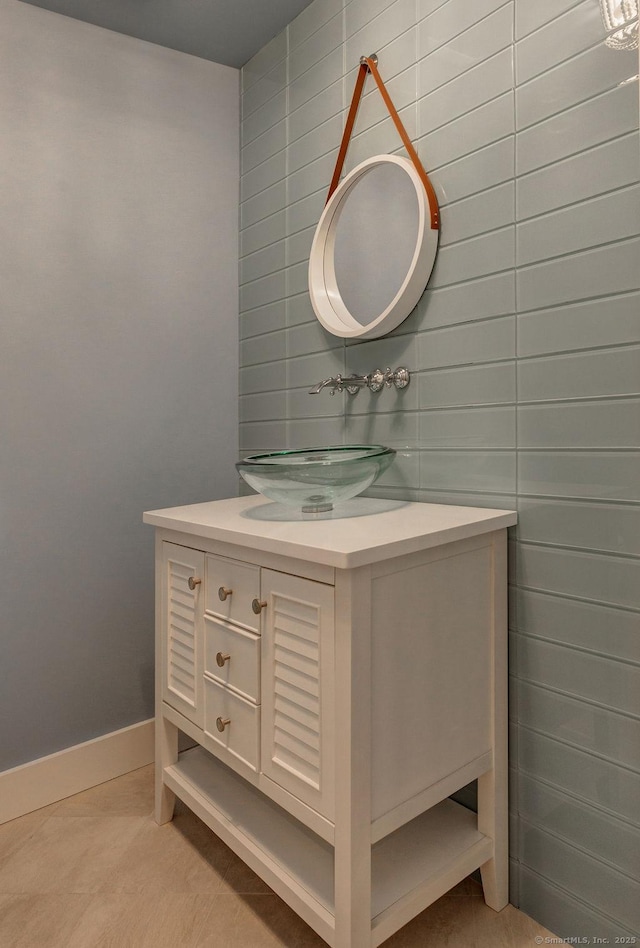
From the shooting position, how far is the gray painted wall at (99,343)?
166 centimetres

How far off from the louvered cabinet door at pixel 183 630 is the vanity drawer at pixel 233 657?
1.7 inches

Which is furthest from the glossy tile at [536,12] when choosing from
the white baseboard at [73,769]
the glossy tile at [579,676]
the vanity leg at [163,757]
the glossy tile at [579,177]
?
the white baseboard at [73,769]

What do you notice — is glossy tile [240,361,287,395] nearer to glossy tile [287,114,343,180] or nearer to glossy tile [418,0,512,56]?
glossy tile [287,114,343,180]

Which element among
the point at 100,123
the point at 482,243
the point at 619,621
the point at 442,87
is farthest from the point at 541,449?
the point at 100,123

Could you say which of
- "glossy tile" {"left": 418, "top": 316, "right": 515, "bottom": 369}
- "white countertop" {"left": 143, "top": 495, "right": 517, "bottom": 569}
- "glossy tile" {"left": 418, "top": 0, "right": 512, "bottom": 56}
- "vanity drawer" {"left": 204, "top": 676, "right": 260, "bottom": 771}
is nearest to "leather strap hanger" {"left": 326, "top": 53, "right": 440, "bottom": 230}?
"glossy tile" {"left": 418, "top": 0, "right": 512, "bottom": 56}

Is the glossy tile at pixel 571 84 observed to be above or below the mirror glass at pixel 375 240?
above

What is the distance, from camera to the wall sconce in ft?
3.37

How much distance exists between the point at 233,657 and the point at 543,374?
839 millimetres

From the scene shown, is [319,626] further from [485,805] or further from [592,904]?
[592,904]

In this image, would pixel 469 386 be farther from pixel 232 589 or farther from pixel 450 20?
pixel 450 20

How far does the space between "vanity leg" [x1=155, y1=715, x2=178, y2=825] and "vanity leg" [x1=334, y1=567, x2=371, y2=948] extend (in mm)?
656

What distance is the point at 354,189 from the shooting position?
156cm

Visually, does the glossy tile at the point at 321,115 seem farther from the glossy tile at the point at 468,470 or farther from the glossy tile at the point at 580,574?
the glossy tile at the point at 580,574

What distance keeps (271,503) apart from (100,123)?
1.26 metres
